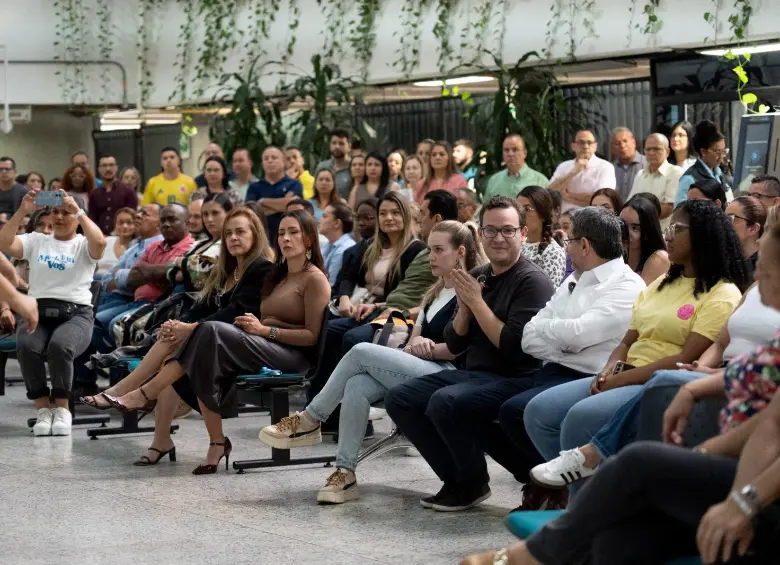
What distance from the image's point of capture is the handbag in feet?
21.9

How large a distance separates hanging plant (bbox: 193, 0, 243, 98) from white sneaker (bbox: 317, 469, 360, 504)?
10.4m

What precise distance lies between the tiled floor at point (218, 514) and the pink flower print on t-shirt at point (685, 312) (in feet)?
3.44

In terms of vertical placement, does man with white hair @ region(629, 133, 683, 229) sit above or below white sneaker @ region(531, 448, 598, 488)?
above

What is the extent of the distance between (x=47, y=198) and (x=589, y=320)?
408cm

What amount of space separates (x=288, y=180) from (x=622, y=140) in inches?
114

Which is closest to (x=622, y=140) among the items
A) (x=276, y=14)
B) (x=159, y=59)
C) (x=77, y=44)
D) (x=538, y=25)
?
(x=538, y=25)

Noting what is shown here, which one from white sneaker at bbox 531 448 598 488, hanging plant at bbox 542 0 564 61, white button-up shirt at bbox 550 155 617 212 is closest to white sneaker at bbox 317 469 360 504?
white sneaker at bbox 531 448 598 488

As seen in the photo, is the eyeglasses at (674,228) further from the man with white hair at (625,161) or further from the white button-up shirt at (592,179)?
the man with white hair at (625,161)

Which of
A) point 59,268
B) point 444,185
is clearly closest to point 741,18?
point 444,185

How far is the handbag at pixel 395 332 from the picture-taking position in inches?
263

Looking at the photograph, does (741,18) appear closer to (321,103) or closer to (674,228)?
(321,103)

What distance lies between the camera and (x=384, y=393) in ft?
A: 19.5

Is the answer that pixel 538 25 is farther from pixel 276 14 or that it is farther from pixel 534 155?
pixel 276 14

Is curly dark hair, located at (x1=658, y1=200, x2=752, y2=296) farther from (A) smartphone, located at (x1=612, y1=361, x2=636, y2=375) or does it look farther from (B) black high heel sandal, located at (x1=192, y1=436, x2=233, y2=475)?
(B) black high heel sandal, located at (x1=192, y1=436, x2=233, y2=475)
